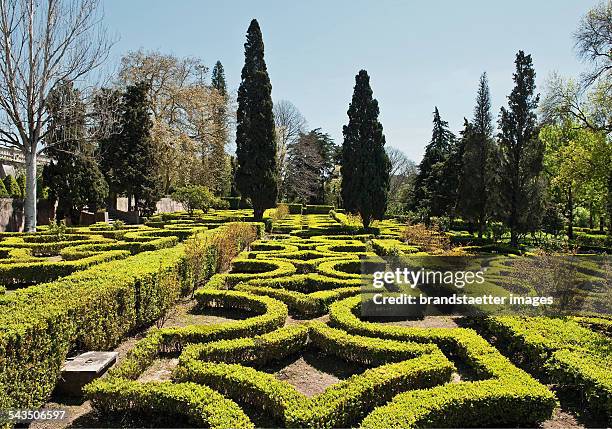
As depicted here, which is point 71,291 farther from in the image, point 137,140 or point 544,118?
point 544,118

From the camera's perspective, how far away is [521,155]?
63.3 ft

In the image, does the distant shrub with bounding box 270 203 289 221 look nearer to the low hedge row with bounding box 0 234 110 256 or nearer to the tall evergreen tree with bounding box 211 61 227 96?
the low hedge row with bounding box 0 234 110 256

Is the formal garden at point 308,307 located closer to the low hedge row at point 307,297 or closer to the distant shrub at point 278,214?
the low hedge row at point 307,297

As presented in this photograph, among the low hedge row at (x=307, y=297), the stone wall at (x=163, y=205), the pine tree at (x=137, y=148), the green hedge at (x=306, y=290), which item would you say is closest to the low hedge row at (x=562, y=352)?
the low hedge row at (x=307, y=297)

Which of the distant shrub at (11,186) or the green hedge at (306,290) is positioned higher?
the distant shrub at (11,186)

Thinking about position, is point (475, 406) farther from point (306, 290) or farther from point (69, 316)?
point (306, 290)

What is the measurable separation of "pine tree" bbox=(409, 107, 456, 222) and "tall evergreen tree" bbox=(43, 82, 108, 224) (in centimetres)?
1981

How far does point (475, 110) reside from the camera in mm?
23688

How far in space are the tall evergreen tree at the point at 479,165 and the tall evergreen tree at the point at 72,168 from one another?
64.4ft

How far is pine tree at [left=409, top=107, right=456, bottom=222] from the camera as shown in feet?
93.1

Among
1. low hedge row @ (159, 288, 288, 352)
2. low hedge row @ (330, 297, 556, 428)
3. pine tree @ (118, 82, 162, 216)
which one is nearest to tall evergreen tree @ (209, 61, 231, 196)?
pine tree @ (118, 82, 162, 216)

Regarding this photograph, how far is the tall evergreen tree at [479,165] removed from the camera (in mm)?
22391

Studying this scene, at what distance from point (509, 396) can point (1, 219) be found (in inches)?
858

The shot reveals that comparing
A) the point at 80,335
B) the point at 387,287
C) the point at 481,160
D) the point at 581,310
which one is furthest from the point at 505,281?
the point at 481,160
